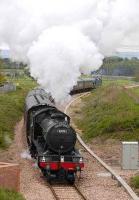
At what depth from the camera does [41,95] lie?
93.9ft

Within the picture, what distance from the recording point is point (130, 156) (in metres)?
22.4

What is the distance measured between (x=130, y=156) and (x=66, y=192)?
4948 millimetres

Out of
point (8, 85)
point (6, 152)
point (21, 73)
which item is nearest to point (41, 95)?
point (6, 152)

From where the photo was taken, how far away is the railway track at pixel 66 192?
17500mm

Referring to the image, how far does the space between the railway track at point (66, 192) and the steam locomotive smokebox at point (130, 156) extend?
3.70 meters

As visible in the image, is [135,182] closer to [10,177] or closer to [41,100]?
[10,177]

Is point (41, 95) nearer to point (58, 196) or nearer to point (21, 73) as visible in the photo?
point (58, 196)

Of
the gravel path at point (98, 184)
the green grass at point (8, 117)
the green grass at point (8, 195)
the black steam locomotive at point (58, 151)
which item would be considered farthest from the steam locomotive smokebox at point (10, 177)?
the green grass at point (8, 117)

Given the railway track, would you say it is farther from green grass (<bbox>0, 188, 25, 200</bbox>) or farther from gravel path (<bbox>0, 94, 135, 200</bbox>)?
green grass (<bbox>0, 188, 25, 200</bbox>)

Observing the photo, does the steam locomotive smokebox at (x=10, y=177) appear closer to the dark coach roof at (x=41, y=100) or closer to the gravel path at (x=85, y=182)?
the gravel path at (x=85, y=182)

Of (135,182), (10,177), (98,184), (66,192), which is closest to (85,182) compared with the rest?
(98,184)

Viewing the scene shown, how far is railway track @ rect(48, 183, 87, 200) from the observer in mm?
17500

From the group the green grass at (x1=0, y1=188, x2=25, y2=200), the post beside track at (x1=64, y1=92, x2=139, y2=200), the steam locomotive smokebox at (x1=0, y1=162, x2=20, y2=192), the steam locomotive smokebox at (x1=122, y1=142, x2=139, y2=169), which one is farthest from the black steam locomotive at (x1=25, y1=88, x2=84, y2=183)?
the green grass at (x1=0, y1=188, x2=25, y2=200)

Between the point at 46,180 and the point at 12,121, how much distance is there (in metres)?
18.4
